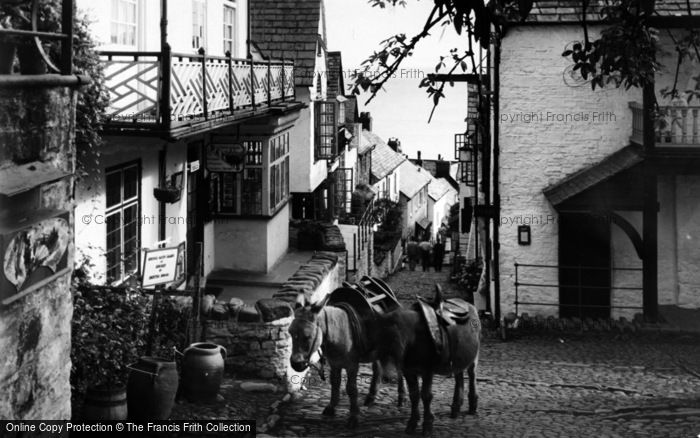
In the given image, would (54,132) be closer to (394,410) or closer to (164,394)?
(164,394)

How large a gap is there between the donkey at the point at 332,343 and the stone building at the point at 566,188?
31.8ft

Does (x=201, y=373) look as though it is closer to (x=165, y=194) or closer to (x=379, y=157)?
(x=165, y=194)

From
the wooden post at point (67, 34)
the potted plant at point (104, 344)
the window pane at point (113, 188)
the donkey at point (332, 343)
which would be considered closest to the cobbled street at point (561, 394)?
the donkey at point (332, 343)

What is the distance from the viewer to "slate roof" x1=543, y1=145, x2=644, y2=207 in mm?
18812

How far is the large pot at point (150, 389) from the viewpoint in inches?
374

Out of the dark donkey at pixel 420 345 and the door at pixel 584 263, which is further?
the door at pixel 584 263

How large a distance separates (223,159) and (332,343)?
327 inches

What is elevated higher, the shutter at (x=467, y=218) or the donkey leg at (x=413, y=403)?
the shutter at (x=467, y=218)

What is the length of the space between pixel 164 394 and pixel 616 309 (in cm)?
1312

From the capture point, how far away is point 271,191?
20.1 meters

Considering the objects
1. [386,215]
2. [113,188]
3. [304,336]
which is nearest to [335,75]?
[386,215]

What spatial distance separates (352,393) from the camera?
10.8m

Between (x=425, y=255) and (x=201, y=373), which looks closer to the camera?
(x=201, y=373)

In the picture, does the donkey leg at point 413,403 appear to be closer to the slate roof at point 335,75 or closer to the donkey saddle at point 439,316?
the donkey saddle at point 439,316
